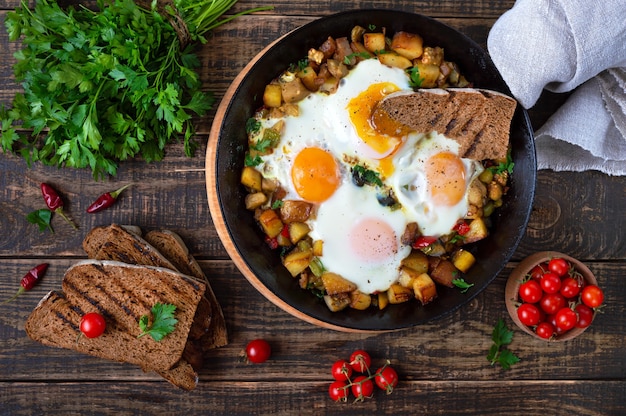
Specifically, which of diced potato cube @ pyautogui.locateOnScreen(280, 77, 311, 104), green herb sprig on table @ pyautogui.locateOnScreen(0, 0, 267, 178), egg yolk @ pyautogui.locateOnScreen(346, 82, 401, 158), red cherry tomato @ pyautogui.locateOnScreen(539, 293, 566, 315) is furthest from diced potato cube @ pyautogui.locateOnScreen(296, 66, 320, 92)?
red cherry tomato @ pyautogui.locateOnScreen(539, 293, 566, 315)

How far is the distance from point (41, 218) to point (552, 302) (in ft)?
11.8

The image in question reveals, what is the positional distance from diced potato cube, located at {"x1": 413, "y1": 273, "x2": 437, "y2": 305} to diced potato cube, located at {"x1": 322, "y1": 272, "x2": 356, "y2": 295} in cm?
44

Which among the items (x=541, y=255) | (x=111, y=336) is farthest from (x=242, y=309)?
(x=541, y=255)

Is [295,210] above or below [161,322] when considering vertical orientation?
above

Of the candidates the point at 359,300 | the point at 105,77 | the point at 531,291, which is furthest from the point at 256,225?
the point at 531,291

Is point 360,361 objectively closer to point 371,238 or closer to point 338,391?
point 338,391

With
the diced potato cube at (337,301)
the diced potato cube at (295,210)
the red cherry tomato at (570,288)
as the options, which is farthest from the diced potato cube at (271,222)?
the red cherry tomato at (570,288)

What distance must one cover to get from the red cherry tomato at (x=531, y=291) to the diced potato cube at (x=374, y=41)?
189 centimetres

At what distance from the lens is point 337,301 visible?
378cm

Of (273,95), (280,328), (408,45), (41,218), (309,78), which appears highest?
(408,45)

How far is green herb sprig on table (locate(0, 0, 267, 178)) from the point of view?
3533 millimetres

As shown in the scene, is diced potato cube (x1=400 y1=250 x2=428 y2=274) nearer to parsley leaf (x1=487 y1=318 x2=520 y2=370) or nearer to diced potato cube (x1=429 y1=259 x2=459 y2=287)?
diced potato cube (x1=429 y1=259 x2=459 y2=287)

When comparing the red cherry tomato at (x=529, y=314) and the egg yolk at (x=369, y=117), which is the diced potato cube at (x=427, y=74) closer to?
the egg yolk at (x=369, y=117)

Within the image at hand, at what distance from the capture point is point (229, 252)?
3938mm
